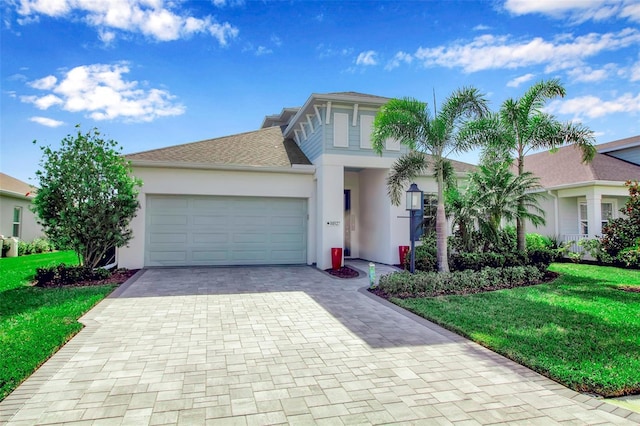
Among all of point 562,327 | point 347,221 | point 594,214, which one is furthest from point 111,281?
point 594,214

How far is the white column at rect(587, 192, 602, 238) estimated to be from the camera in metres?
14.4

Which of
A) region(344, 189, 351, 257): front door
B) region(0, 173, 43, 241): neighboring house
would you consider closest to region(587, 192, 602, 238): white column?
region(344, 189, 351, 257): front door

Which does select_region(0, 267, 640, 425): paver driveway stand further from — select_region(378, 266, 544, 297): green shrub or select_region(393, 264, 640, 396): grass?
select_region(378, 266, 544, 297): green shrub

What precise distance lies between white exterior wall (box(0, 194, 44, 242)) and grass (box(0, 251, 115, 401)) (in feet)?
33.3

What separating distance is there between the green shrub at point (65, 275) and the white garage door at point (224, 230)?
2.29 metres

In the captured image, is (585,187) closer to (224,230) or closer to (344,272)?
(344,272)

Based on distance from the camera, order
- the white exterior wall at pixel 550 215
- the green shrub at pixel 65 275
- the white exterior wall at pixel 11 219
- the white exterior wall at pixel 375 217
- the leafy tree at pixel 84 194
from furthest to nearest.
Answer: the white exterior wall at pixel 11 219 < the white exterior wall at pixel 550 215 < the white exterior wall at pixel 375 217 < the leafy tree at pixel 84 194 < the green shrub at pixel 65 275

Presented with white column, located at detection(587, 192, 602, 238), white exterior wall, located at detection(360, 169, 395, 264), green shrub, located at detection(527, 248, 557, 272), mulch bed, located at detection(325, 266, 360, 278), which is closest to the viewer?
mulch bed, located at detection(325, 266, 360, 278)

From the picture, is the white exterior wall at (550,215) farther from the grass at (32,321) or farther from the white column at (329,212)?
the grass at (32,321)

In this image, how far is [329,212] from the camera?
39.0 ft

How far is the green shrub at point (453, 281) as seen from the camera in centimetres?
820

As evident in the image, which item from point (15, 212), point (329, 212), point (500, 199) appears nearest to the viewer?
point (500, 199)

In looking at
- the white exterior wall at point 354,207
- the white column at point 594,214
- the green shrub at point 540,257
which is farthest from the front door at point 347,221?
the white column at point 594,214

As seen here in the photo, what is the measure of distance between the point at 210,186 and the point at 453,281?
825 cm
